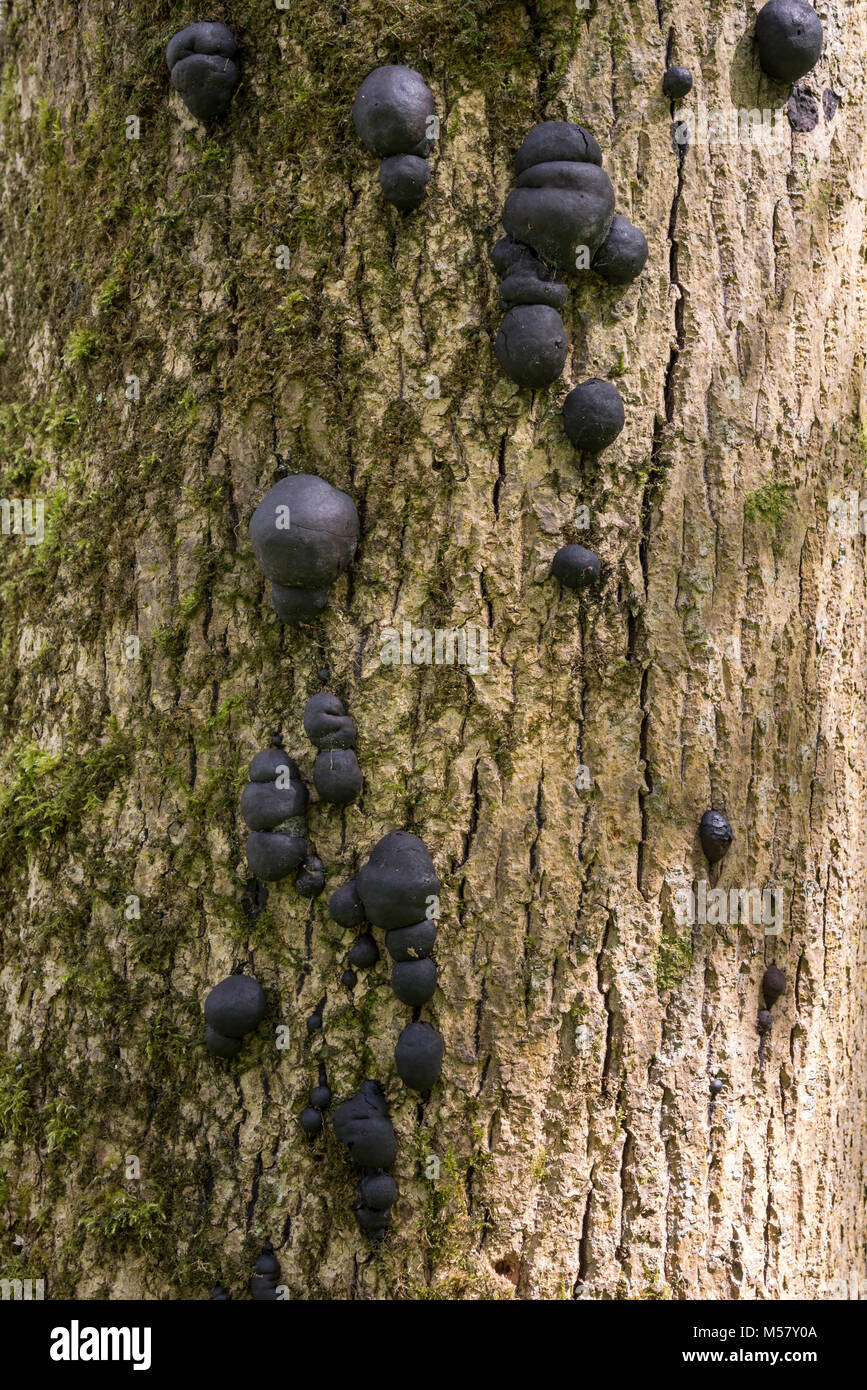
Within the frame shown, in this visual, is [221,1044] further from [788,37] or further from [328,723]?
[788,37]

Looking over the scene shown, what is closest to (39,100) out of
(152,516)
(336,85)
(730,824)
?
(336,85)

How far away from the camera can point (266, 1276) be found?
215 cm

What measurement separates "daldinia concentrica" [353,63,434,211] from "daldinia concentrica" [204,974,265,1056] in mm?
1847

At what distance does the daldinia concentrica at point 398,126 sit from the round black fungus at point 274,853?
A: 1.49 metres

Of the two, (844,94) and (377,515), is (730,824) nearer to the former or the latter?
(377,515)

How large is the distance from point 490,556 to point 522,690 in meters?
0.32

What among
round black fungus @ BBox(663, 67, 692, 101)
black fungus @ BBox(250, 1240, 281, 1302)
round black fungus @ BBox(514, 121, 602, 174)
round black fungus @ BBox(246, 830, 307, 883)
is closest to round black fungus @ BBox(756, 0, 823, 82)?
round black fungus @ BBox(663, 67, 692, 101)

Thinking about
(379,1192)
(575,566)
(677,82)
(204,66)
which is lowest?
(379,1192)

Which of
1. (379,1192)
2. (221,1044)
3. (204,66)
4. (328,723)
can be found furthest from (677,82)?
(379,1192)

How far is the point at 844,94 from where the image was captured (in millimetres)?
2451

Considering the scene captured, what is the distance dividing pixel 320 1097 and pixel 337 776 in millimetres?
729

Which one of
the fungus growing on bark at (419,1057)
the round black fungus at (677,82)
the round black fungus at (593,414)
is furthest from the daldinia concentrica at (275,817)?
the round black fungus at (677,82)

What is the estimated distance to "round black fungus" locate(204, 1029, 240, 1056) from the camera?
2199mm

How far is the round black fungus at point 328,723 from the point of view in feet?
7.16
